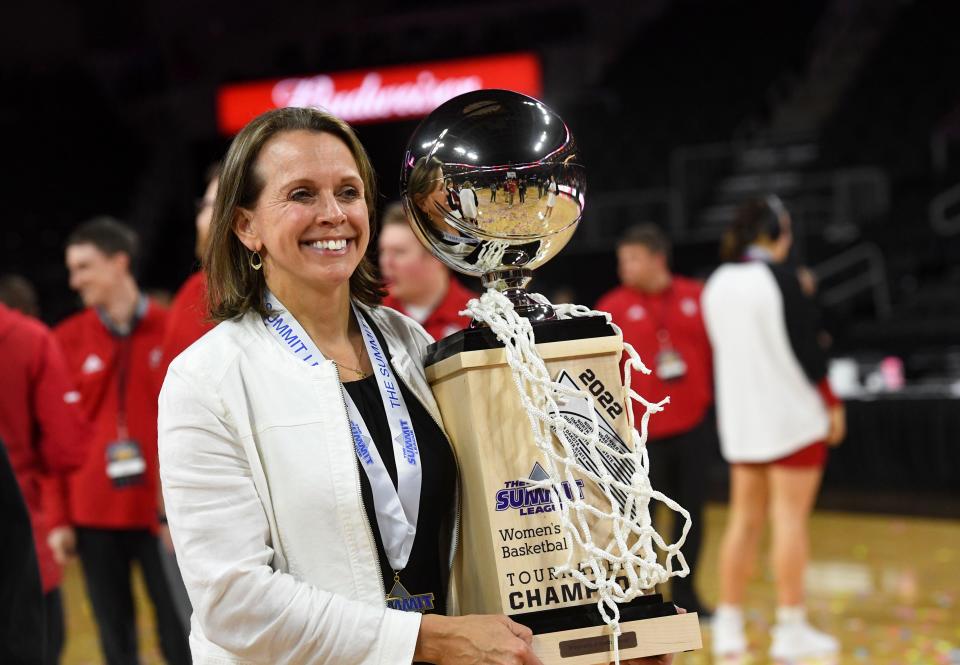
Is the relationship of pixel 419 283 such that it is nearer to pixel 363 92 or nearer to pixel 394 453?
pixel 394 453

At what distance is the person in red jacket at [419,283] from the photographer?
3.64m

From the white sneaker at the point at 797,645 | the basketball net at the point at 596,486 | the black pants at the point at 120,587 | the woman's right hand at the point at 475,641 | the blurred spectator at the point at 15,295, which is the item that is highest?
the blurred spectator at the point at 15,295

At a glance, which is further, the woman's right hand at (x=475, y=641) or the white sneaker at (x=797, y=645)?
the white sneaker at (x=797, y=645)

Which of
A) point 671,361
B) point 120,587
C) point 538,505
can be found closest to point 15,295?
point 120,587

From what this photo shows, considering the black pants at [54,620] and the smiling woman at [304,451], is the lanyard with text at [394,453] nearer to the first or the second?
the smiling woman at [304,451]

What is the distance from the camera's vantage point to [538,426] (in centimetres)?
160

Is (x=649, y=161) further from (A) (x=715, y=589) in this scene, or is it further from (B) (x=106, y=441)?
(B) (x=106, y=441)

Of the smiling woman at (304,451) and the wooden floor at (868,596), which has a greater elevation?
the smiling woman at (304,451)

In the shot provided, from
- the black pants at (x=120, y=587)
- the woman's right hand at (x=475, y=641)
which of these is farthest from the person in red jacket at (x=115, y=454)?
the woman's right hand at (x=475, y=641)

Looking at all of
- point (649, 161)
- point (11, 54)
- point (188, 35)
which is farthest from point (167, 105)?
point (649, 161)

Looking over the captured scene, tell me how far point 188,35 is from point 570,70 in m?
5.24

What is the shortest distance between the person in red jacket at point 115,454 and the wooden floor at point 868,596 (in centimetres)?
131

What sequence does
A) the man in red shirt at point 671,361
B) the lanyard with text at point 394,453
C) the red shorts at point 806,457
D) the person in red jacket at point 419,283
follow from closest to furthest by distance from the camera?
the lanyard with text at point 394,453
the person in red jacket at point 419,283
the red shorts at point 806,457
the man in red shirt at point 671,361

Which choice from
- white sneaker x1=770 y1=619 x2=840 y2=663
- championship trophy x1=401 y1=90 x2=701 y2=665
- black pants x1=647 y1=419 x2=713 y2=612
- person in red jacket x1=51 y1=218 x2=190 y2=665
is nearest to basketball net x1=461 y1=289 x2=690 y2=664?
championship trophy x1=401 y1=90 x2=701 y2=665
